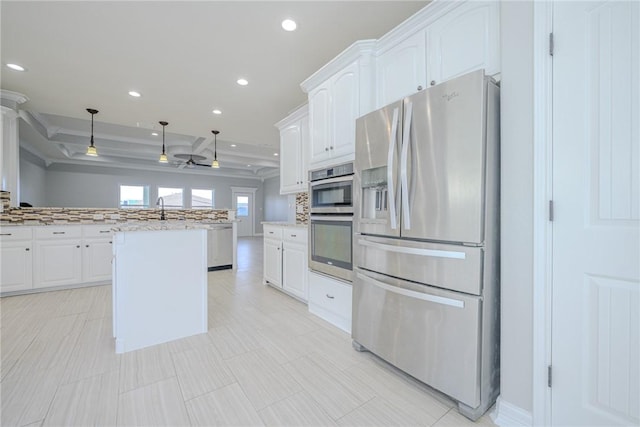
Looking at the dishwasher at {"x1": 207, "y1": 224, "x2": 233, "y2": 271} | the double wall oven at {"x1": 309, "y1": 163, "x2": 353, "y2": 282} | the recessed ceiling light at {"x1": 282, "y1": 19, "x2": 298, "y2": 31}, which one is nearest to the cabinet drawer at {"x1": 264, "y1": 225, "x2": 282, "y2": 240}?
the double wall oven at {"x1": 309, "y1": 163, "x2": 353, "y2": 282}

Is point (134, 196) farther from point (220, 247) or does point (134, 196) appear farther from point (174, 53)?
point (174, 53)

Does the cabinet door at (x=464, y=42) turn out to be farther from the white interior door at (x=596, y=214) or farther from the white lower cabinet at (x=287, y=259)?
the white lower cabinet at (x=287, y=259)

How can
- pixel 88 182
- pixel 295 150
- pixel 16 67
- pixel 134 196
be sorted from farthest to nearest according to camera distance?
1. pixel 134 196
2. pixel 88 182
3. pixel 295 150
4. pixel 16 67

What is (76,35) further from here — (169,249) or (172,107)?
(169,249)

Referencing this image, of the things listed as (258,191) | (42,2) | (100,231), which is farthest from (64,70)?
(258,191)

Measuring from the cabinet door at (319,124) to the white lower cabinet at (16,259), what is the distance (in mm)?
3932

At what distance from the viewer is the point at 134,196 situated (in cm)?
930

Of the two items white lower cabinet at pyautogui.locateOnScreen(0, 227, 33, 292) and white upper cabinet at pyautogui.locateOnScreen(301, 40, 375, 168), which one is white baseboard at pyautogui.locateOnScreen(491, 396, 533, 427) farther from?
white lower cabinet at pyautogui.locateOnScreen(0, 227, 33, 292)

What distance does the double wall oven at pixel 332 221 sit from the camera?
2.33 metres

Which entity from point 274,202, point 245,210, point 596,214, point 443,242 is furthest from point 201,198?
point 596,214

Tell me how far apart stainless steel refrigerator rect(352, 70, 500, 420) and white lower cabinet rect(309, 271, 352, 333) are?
56 centimetres

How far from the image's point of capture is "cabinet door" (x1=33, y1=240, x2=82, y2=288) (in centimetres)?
357

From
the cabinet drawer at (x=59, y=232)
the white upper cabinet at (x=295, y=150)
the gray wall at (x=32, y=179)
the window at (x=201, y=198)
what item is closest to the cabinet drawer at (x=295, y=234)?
the white upper cabinet at (x=295, y=150)

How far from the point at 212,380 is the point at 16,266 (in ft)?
12.0
